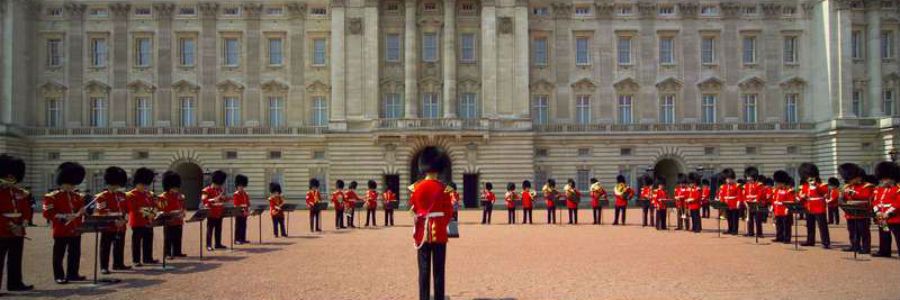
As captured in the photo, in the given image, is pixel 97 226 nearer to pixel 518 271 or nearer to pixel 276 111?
pixel 518 271

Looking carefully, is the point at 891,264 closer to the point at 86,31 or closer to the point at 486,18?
the point at 486,18

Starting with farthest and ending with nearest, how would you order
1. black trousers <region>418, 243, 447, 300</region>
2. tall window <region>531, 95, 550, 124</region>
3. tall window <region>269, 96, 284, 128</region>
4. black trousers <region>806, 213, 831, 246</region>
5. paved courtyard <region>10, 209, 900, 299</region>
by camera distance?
tall window <region>269, 96, 284, 128</region>, tall window <region>531, 95, 550, 124</region>, black trousers <region>806, 213, 831, 246</region>, paved courtyard <region>10, 209, 900, 299</region>, black trousers <region>418, 243, 447, 300</region>

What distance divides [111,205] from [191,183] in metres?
40.4

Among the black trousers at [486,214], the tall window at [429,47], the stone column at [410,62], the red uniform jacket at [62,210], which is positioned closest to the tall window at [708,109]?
the tall window at [429,47]

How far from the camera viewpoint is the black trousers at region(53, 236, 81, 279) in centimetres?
1457

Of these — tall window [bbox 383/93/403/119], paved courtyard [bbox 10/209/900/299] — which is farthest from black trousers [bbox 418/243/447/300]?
tall window [bbox 383/93/403/119]

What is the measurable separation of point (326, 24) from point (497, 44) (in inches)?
426

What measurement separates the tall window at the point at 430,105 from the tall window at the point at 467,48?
298 cm

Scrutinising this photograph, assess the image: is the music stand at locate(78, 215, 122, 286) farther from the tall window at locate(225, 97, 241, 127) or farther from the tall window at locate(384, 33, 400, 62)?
the tall window at locate(225, 97, 241, 127)

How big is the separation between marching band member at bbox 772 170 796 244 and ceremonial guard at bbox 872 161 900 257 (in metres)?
4.05

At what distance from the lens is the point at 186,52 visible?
5359 cm

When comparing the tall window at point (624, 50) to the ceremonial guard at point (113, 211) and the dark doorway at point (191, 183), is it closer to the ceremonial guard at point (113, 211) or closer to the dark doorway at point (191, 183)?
the dark doorway at point (191, 183)

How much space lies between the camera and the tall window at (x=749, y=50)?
177ft

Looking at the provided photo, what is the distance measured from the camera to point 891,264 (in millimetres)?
17031
